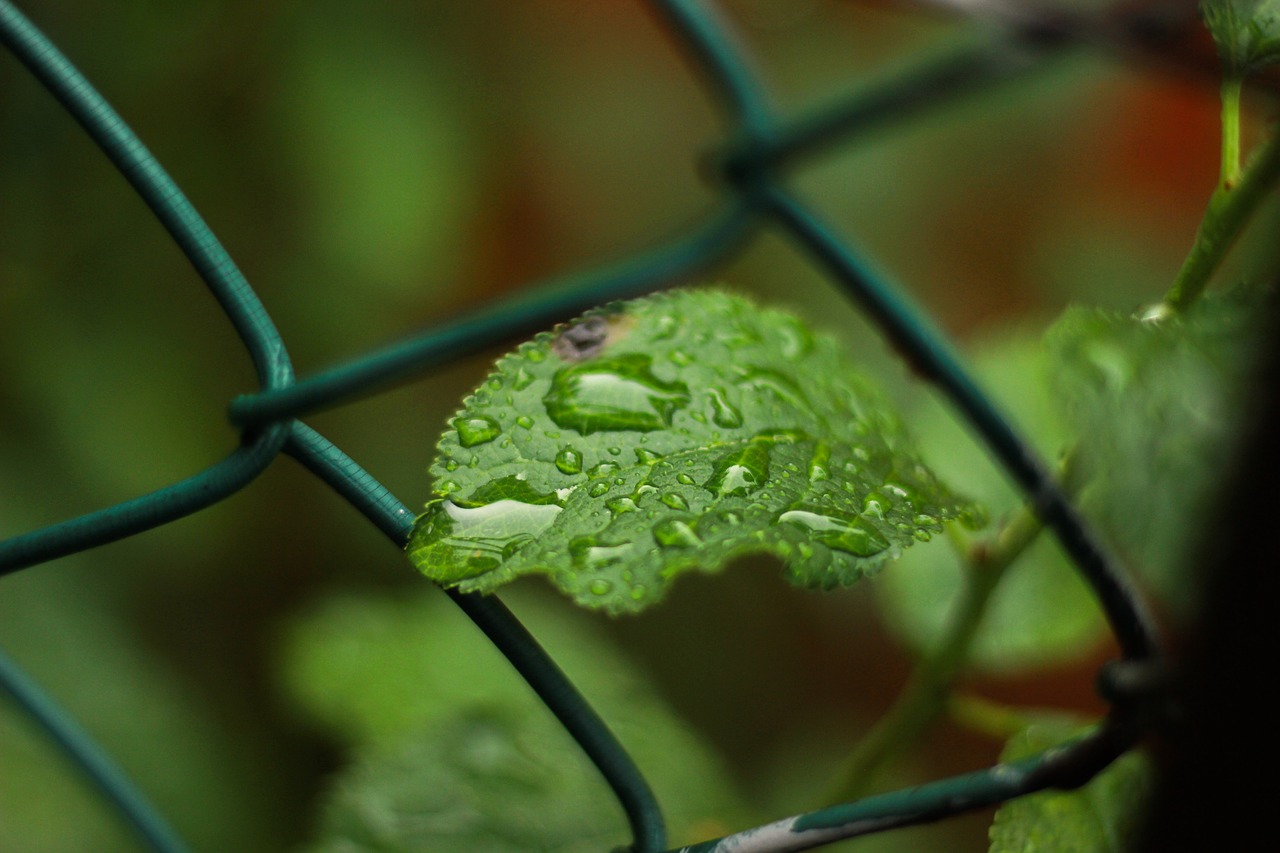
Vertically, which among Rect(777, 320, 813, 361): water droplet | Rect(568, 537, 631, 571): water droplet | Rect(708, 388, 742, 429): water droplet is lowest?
Rect(568, 537, 631, 571): water droplet

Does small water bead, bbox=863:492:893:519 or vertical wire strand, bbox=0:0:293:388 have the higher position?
vertical wire strand, bbox=0:0:293:388

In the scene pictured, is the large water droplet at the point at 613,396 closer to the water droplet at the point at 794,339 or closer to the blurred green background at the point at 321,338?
the water droplet at the point at 794,339

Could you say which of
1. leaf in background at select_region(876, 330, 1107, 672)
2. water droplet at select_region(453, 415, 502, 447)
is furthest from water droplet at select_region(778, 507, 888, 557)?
leaf in background at select_region(876, 330, 1107, 672)

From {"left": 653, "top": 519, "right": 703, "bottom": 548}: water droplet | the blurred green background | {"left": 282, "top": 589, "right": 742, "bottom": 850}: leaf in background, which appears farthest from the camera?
the blurred green background

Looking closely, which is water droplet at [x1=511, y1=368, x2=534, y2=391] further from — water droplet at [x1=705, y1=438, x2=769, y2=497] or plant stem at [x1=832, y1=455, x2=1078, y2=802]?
plant stem at [x1=832, y1=455, x2=1078, y2=802]

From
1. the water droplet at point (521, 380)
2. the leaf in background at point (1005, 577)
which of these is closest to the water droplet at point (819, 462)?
the water droplet at point (521, 380)

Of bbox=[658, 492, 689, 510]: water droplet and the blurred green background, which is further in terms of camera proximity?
the blurred green background

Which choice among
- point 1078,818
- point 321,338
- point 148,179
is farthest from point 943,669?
point 321,338

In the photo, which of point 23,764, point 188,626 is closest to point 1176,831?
point 23,764
